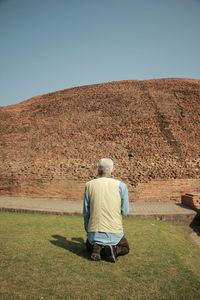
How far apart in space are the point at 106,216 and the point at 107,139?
12.2 meters

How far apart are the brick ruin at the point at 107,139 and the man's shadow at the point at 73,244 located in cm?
569

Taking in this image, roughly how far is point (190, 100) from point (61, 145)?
466 inches

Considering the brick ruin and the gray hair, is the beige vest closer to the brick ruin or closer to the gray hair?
the gray hair

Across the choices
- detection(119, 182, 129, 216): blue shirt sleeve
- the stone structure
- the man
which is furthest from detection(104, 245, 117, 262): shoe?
the stone structure

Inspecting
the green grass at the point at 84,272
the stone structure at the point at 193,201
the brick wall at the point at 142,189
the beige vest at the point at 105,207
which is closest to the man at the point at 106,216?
the beige vest at the point at 105,207

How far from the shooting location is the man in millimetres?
2805

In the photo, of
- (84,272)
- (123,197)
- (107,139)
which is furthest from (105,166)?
(107,139)

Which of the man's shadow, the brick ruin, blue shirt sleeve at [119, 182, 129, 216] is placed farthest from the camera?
the brick ruin

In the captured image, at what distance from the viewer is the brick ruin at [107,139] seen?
991 cm

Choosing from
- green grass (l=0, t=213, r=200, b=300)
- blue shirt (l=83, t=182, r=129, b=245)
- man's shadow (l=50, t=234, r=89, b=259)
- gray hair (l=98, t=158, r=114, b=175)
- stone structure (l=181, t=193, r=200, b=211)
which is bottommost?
stone structure (l=181, t=193, r=200, b=211)

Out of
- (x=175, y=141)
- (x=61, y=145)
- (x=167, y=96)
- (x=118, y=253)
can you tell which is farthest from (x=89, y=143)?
(x=118, y=253)

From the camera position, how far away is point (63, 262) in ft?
8.95

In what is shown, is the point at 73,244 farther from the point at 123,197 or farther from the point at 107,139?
the point at 107,139

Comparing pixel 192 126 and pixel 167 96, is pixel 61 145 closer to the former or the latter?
pixel 192 126
